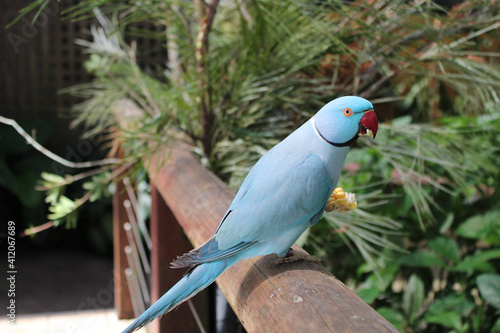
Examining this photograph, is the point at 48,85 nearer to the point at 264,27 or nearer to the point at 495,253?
the point at 264,27

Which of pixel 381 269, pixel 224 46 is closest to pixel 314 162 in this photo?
pixel 224 46

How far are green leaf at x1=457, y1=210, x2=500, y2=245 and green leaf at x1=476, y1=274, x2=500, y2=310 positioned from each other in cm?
14

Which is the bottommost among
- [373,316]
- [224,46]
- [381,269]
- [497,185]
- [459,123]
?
[381,269]

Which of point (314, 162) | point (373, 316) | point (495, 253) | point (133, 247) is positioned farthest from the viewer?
point (133, 247)

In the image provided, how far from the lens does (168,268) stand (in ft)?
3.69

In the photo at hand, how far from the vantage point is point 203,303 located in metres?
1.18

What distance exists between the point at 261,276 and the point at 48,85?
2714 mm

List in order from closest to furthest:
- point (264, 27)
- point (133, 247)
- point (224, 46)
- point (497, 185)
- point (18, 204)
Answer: point (264, 27) < point (224, 46) < point (497, 185) < point (133, 247) < point (18, 204)

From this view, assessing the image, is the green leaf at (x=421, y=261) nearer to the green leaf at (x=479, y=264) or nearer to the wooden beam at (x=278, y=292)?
the green leaf at (x=479, y=264)

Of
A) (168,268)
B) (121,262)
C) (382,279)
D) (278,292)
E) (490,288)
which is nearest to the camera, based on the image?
(278,292)

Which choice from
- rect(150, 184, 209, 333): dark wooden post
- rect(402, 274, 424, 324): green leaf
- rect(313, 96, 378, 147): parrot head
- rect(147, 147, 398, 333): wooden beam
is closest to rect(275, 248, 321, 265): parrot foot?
rect(147, 147, 398, 333): wooden beam

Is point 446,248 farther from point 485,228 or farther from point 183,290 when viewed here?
point 183,290

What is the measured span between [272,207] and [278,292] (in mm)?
104

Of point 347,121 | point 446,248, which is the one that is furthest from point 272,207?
point 446,248
